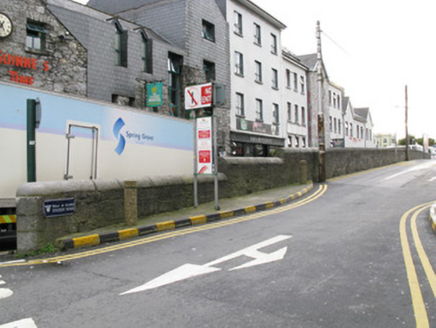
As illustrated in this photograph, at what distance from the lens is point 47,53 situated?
16.6 metres

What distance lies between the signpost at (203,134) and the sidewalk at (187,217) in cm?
65

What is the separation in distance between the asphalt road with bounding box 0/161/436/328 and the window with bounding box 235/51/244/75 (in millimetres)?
21844

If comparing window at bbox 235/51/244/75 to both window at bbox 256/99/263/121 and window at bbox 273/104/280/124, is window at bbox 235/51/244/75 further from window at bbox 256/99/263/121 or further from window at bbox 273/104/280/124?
window at bbox 273/104/280/124

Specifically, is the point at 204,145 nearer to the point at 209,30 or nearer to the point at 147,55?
the point at 147,55

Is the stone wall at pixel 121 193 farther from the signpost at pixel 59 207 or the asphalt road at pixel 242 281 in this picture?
the asphalt road at pixel 242 281

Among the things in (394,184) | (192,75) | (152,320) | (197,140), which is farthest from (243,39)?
(152,320)

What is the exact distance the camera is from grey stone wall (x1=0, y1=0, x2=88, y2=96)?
15376 millimetres

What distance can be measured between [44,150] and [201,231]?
158 inches

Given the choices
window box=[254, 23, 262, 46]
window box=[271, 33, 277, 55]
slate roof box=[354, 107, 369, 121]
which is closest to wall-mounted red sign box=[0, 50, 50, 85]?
window box=[254, 23, 262, 46]

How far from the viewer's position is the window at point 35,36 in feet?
53.4

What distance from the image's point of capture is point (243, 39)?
30.1 meters

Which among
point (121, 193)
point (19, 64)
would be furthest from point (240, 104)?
point (121, 193)

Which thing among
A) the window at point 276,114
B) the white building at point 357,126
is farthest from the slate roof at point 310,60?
the white building at point 357,126

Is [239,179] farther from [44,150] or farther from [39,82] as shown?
[39,82]
